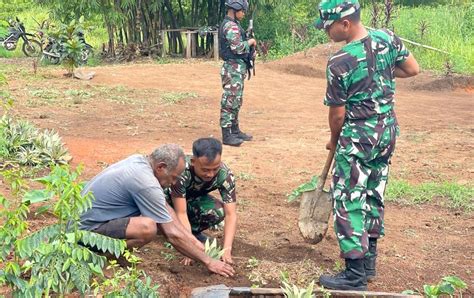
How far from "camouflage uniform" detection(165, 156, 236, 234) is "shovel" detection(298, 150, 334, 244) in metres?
0.48

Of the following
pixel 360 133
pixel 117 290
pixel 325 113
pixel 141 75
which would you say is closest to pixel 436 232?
pixel 360 133

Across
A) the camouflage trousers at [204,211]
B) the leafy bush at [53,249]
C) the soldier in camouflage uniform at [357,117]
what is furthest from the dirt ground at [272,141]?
the leafy bush at [53,249]

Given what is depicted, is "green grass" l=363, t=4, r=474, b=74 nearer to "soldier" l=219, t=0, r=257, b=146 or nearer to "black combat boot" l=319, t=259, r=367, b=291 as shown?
"soldier" l=219, t=0, r=257, b=146

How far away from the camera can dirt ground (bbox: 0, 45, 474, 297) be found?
4.94 m

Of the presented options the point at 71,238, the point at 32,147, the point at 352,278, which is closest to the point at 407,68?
the point at 352,278

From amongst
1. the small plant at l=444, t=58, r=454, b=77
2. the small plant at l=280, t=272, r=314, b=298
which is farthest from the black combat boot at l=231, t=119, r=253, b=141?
the small plant at l=444, t=58, r=454, b=77

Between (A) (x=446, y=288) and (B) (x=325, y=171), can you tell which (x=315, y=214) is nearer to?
(B) (x=325, y=171)

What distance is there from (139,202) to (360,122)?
4.43 ft

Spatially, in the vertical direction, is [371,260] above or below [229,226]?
below

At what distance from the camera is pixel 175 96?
12.1m

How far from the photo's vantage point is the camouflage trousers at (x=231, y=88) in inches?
338

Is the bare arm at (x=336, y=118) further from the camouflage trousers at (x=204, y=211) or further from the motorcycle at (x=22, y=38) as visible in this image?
the motorcycle at (x=22, y=38)

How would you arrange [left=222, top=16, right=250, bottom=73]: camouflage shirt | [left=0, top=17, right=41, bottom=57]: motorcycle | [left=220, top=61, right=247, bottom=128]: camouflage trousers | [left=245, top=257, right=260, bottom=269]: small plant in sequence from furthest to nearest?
[left=0, top=17, right=41, bottom=57]: motorcycle → [left=220, top=61, right=247, bottom=128]: camouflage trousers → [left=222, top=16, right=250, bottom=73]: camouflage shirt → [left=245, top=257, right=260, bottom=269]: small plant

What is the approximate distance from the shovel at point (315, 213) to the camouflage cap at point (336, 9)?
1.18m
